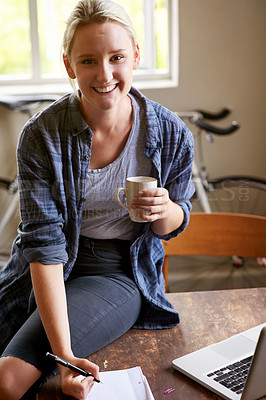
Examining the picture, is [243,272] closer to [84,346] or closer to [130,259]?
[130,259]

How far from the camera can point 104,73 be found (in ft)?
3.99

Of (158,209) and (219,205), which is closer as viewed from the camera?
(158,209)

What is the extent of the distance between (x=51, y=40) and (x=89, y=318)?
2116 millimetres

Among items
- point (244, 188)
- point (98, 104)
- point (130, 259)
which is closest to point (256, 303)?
point (130, 259)

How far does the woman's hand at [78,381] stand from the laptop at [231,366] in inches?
6.7

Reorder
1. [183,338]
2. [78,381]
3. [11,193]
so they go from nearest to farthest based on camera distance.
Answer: [78,381], [183,338], [11,193]

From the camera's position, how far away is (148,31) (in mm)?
2955

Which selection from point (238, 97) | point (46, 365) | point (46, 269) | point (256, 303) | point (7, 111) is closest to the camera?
point (46, 365)

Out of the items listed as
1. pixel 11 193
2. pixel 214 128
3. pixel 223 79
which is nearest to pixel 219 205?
pixel 214 128

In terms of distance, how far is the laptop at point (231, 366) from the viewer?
87 centimetres

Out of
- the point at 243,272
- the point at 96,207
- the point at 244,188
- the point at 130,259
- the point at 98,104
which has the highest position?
the point at 98,104

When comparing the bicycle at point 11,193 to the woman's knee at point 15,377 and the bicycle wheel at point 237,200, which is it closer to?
the bicycle wheel at point 237,200

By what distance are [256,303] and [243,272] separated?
1.75 metres

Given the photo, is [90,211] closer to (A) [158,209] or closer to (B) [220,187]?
(A) [158,209]
